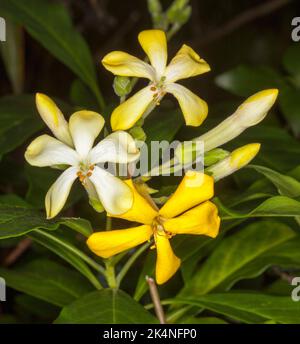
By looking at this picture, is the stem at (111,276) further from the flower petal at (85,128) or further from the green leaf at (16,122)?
the green leaf at (16,122)

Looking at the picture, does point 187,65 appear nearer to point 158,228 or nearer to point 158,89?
point 158,89

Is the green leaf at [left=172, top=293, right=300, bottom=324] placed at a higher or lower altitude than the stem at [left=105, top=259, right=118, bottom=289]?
lower

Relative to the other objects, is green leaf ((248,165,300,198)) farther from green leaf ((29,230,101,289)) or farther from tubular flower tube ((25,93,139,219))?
green leaf ((29,230,101,289))

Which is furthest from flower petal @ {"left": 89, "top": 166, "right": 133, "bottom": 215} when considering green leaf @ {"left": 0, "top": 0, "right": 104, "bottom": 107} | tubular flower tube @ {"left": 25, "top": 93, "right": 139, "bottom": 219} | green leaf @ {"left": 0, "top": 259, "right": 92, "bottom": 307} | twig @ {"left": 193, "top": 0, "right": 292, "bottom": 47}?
twig @ {"left": 193, "top": 0, "right": 292, "bottom": 47}

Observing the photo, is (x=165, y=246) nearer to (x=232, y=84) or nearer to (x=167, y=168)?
(x=167, y=168)

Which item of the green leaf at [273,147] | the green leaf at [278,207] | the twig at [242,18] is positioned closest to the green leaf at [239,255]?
the green leaf at [273,147]

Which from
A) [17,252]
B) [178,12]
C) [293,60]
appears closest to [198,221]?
[178,12]
